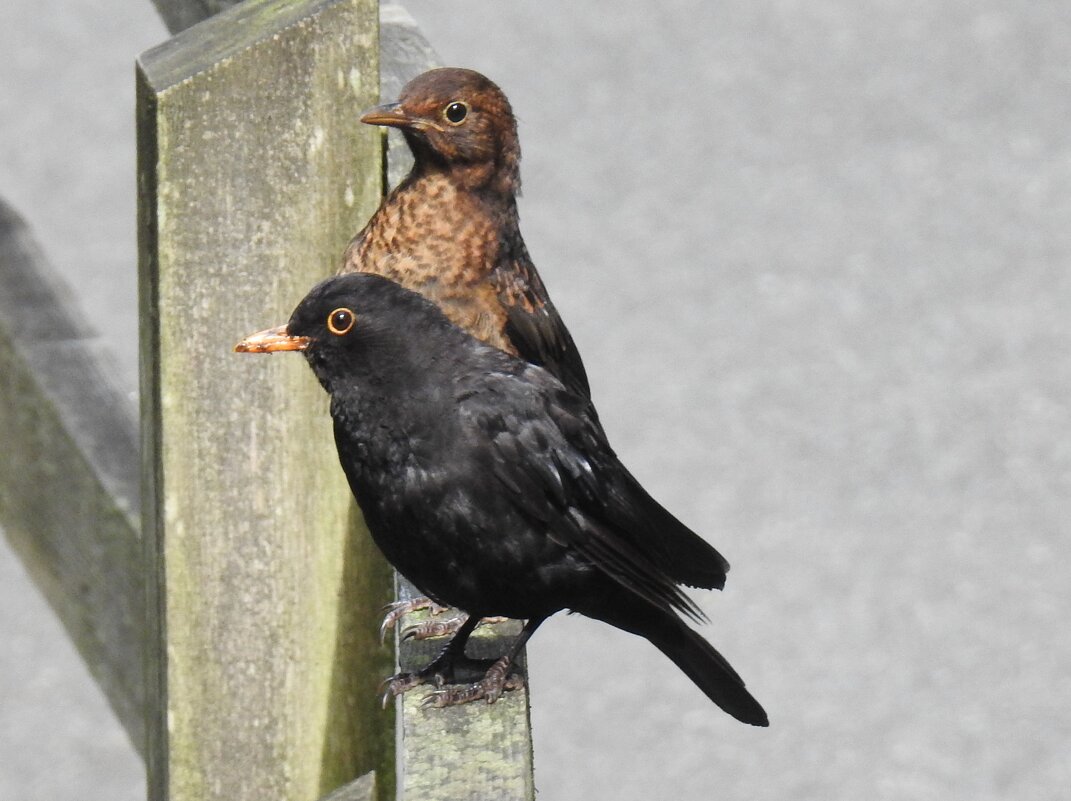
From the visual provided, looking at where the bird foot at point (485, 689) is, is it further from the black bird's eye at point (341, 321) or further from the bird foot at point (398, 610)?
the black bird's eye at point (341, 321)

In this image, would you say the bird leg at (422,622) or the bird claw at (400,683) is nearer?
the bird claw at (400,683)

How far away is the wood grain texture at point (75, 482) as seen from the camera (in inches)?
117

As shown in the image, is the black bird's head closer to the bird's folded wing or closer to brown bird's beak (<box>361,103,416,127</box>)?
brown bird's beak (<box>361,103,416,127</box>)

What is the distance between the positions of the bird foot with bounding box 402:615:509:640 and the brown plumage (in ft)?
1.62

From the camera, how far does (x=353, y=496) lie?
9.02 ft

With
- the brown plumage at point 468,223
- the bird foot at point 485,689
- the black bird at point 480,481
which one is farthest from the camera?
the brown plumage at point 468,223

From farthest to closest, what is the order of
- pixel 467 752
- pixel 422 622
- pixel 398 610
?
pixel 422 622 → pixel 398 610 → pixel 467 752

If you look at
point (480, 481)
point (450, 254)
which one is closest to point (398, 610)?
point (480, 481)

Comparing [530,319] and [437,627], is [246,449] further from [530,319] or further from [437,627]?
[530,319]

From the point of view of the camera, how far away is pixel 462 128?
3.53m

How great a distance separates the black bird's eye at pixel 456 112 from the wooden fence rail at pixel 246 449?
83cm

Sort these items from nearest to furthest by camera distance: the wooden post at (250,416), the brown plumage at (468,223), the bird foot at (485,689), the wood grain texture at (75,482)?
the bird foot at (485,689) < the wooden post at (250,416) < the wood grain texture at (75,482) < the brown plumage at (468,223)

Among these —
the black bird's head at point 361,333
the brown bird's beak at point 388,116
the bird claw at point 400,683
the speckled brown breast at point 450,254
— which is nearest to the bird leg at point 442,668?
the bird claw at point 400,683

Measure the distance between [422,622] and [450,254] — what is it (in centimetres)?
72
